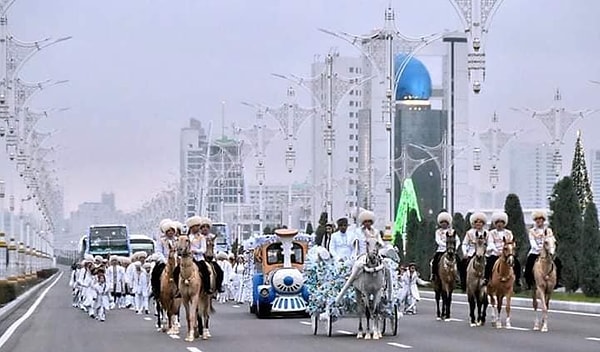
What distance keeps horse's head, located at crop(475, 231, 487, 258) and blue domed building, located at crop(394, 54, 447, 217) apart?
11109cm

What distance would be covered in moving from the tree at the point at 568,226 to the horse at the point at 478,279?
17.1 metres

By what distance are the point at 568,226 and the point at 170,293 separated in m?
21.5

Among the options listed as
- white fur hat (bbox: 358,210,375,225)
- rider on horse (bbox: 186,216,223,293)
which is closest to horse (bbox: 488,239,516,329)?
white fur hat (bbox: 358,210,375,225)

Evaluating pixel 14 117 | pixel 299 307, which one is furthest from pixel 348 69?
pixel 299 307

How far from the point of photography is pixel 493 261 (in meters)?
29.2

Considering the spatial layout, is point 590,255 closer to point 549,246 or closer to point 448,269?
point 448,269

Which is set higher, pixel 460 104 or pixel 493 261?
pixel 460 104

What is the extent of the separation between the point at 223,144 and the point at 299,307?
2801 inches

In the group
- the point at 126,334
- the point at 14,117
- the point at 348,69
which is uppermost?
the point at 348,69

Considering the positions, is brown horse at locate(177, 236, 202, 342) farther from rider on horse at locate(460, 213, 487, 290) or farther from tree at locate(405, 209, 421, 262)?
tree at locate(405, 209, 421, 262)

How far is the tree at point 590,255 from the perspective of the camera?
44719mm

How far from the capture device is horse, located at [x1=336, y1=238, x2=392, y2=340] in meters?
25.3

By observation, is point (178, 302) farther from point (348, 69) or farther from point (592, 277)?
point (348, 69)

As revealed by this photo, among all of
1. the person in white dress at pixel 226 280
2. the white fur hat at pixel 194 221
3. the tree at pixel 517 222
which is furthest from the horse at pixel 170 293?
the tree at pixel 517 222
